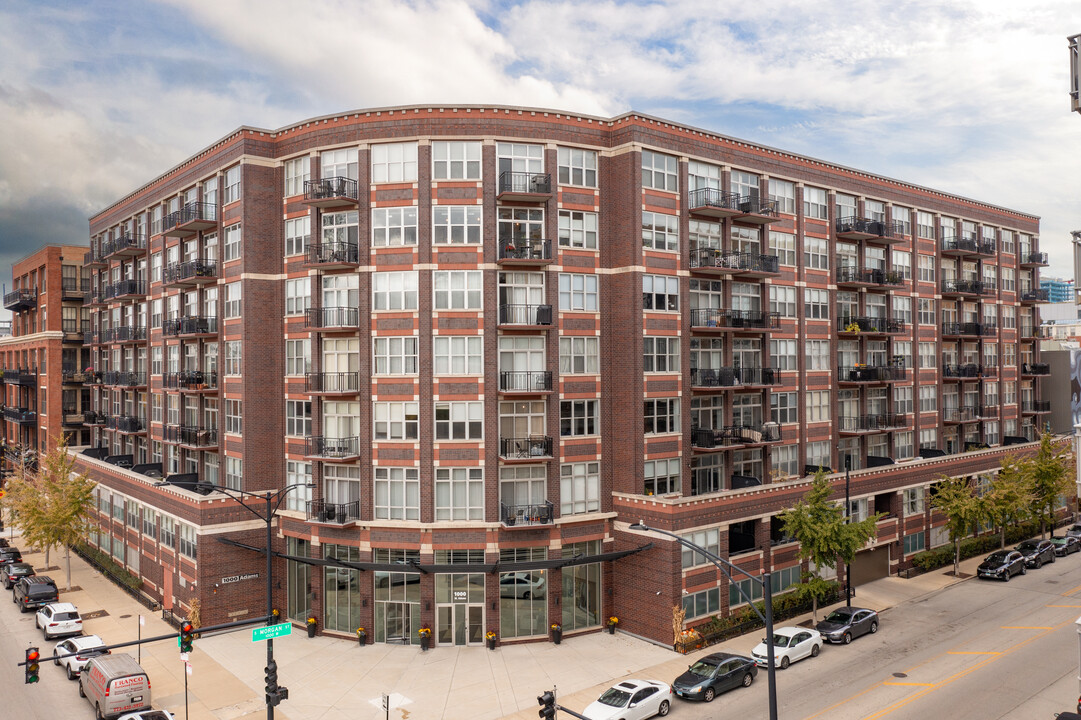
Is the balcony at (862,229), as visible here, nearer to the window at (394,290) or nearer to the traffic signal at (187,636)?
the window at (394,290)

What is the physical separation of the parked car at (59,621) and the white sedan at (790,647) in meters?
32.6

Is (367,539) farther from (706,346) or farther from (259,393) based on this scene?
(706,346)

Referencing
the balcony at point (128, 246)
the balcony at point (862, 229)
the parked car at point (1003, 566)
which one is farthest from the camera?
the balcony at point (128, 246)

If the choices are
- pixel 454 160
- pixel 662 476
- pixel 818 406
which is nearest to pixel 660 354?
pixel 662 476

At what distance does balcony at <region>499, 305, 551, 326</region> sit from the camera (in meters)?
35.0

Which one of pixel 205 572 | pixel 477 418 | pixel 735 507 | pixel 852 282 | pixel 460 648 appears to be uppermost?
pixel 852 282

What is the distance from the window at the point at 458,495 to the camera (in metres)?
34.7

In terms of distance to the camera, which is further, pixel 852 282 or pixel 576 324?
pixel 852 282

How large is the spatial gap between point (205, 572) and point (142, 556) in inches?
434

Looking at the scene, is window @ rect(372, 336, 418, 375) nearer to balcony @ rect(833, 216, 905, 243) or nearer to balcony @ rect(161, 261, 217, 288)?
balcony @ rect(161, 261, 217, 288)

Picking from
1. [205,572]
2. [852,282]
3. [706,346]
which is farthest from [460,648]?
[852,282]

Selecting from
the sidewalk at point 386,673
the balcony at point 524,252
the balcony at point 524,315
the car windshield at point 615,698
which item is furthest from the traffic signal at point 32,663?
the balcony at point 524,252

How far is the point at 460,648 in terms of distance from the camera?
33750 millimetres

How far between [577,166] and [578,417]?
1288 centimetres
